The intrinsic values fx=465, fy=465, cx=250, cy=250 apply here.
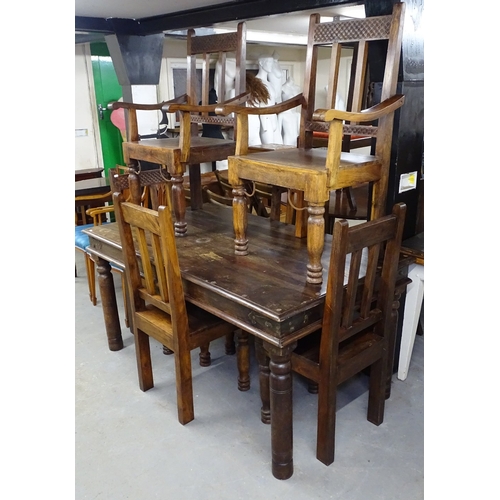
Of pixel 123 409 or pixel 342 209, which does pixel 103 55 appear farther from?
pixel 123 409

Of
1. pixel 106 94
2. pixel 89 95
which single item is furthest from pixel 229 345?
pixel 89 95

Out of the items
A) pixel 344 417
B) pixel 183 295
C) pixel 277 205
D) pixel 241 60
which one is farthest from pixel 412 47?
pixel 344 417

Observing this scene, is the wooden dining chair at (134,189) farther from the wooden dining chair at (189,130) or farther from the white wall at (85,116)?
→ the white wall at (85,116)

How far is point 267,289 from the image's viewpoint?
1.81 metres

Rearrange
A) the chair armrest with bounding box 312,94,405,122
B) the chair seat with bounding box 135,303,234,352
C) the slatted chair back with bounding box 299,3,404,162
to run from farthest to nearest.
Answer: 1. the chair seat with bounding box 135,303,234,352
2. the slatted chair back with bounding box 299,3,404,162
3. the chair armrest with bounding box 312,94,405,122

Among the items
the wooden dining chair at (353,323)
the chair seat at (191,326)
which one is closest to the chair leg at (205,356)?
the chair seat at (191,326)

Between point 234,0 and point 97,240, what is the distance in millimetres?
1583

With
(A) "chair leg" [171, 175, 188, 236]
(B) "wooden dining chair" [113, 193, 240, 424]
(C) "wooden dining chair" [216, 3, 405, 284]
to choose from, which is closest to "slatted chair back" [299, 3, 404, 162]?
(C) "wooden dining chair" [216, 3, 405, 284]

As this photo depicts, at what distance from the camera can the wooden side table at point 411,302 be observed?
2.27 m

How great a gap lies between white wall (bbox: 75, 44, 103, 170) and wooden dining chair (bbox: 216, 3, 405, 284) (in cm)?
429

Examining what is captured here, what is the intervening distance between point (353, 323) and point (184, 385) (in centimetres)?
82

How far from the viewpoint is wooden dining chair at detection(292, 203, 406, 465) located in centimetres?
165

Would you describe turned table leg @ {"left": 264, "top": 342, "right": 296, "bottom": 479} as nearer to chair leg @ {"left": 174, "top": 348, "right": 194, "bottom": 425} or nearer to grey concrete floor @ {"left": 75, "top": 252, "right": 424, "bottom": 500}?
grey concrete floor @ {"left": 75, "top": 252, "right": 424, "bottom": 500}

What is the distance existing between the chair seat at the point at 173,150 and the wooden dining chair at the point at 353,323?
981 mm
